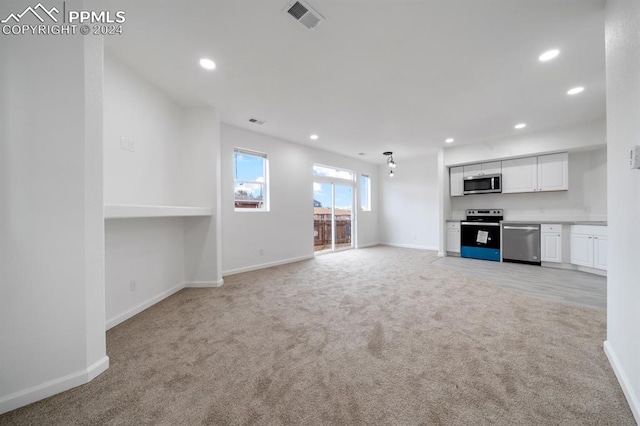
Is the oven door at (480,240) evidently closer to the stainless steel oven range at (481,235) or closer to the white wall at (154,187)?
the stainless steel oven range at (481,235)

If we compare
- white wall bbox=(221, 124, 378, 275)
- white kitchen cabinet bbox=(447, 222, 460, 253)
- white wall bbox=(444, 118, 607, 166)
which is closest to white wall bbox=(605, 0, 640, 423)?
white wall bbox=(444, 118, 607, 166)

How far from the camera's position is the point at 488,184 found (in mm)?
5379

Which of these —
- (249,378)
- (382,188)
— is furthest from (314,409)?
(382,188)

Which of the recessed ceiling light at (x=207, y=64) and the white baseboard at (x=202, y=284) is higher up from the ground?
the recessed ceiling light at (x=207, y=64)

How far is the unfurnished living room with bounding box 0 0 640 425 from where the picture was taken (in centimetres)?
139

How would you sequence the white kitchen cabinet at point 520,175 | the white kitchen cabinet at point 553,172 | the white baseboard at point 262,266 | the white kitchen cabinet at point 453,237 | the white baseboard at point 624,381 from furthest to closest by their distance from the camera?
the white kitchen cabinet at point 453,237
the white kitchen cabinet at point 520,175
the white kitchen cabinet at point 553,172
the white baseboard at point 262,266
the white baseboard at point 624,381

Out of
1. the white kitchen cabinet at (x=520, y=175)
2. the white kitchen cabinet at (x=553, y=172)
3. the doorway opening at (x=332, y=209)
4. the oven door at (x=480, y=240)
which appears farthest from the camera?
the doorway opening at (x=332, y=209)

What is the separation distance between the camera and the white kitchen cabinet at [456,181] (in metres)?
5.85

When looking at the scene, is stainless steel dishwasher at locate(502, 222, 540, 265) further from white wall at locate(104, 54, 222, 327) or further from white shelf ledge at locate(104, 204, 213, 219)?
white shelf ledge at locate(104, 204, 213, 219)

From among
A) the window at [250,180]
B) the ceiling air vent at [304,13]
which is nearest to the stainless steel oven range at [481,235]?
the window at [250,180]

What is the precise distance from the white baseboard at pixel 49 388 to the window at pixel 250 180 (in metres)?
3.05

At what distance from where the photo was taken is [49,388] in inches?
57.1

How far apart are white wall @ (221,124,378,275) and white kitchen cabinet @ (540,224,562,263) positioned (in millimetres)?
4721

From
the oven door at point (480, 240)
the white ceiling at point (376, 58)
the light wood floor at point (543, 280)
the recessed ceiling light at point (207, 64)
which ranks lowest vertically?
the light wood floor at point (543, 280)
